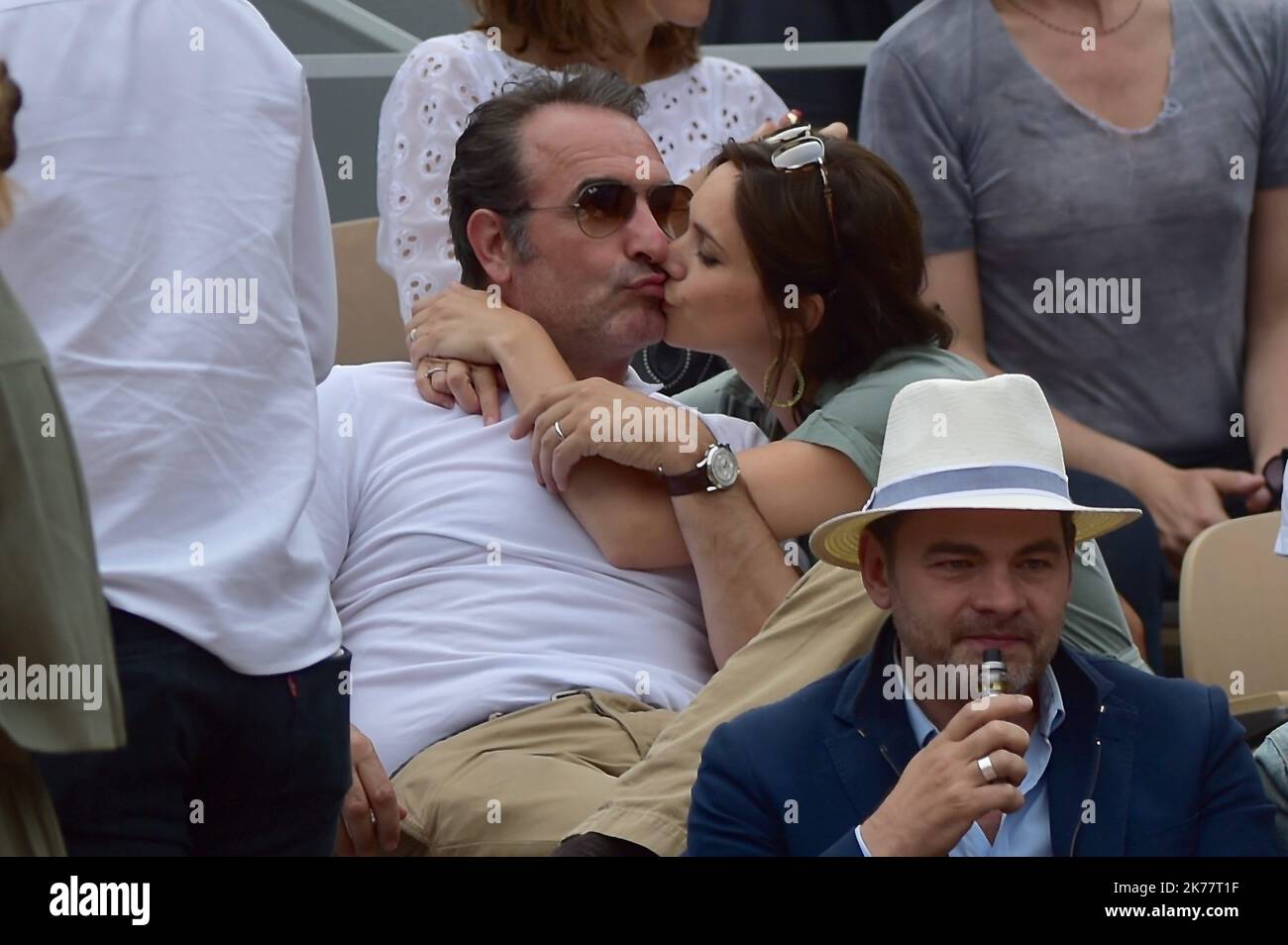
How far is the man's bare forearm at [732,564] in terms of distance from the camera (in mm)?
3066

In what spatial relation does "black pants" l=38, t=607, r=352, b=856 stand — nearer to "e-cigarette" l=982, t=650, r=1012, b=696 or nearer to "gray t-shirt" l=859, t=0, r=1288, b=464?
"e-cigarette" l=982, t=650, r=1012, b=696

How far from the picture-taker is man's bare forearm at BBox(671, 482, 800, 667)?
3066 millimetres

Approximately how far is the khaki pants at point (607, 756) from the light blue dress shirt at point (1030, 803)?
0.28m

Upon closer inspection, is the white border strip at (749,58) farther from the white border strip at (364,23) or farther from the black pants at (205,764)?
the black pants at (205,764)

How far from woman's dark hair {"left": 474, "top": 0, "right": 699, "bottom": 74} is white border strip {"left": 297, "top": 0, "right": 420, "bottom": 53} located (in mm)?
766

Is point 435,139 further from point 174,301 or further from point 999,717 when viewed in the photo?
point 999,717

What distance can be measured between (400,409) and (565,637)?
1.70ft

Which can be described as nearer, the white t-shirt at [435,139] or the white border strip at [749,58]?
the white t-shirt at [435,139]

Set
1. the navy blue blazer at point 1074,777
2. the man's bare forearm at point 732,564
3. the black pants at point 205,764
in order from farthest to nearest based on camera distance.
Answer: the man's bare forearm at point 732,564 < the navy blue blazer at point 1074,777 < the black pants at point 205,764

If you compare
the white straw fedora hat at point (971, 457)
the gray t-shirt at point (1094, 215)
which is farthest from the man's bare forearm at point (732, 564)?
the gray t-shirt at point (1094, 215)

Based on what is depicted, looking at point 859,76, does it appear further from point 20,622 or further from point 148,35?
point 20,622

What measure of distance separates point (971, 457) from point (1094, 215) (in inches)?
53.3

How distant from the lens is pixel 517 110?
3.61 m

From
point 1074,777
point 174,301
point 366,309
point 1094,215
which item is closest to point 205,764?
point 174,301
